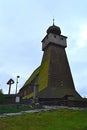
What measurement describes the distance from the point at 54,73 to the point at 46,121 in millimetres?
23790

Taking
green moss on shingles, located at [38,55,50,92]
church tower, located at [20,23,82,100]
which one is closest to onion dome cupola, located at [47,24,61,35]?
church tower, located at [20,23,82,100]

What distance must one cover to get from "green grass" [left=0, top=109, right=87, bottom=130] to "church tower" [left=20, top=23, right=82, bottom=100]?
571 inches

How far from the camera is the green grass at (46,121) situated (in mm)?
23344

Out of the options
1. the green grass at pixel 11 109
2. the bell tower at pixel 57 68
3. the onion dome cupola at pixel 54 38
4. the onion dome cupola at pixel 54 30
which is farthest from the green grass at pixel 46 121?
the onion dome cupola at pixel 54 30

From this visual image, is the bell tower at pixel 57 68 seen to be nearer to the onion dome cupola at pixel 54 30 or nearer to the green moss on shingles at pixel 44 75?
the onion dome cupola at pixel 54 30

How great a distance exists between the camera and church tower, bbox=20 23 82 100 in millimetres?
45912

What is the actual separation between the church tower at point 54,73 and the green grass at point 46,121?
47.6ft

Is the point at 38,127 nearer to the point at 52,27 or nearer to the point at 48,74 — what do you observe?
the point at 48,74

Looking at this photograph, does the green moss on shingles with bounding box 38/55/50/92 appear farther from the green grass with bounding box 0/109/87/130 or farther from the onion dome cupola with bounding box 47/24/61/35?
the green grass with bounding box 0/109/87/130

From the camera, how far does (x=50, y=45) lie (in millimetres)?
54781

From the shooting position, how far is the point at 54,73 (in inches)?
1941

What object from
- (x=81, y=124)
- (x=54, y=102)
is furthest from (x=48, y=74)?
(x=81, y=124)

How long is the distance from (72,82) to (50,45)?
983 centimetres

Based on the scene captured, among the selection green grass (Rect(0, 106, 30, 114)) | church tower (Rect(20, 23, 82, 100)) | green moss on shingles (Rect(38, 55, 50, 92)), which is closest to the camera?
green grass (Rect(0, 106, 30, 114))
